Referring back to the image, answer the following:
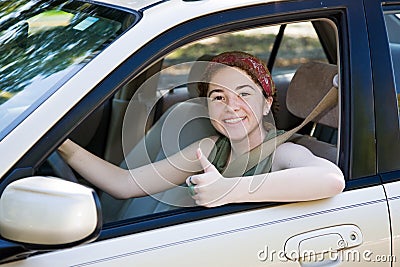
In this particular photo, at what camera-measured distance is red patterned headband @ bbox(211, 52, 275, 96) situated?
2465 millimetres

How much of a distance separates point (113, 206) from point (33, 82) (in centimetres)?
46

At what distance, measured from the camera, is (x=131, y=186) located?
7.84 feet

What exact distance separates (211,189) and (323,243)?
35 cm

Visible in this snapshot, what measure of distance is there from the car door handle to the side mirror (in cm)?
61

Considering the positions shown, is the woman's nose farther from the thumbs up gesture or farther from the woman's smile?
the thumbs up gesture

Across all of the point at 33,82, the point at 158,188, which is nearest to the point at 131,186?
the point at 158,188

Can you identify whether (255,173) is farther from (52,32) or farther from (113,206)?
(52,32)

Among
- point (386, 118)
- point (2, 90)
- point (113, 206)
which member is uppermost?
point (2, 90)

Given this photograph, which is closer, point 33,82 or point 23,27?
point 33,82

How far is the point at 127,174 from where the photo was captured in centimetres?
240

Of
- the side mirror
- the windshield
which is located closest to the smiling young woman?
the windshield

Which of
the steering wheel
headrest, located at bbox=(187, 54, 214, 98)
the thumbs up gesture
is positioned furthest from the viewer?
headrest, located at bbox=(187, 54, 214, 98)

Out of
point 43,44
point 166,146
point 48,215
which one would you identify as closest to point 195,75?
point 166,146

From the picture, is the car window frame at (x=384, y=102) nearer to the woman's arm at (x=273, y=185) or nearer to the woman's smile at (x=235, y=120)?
the woman's arm at (x=273, y=185)
